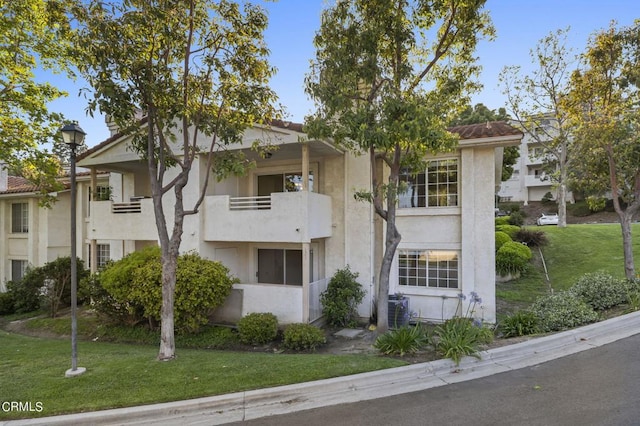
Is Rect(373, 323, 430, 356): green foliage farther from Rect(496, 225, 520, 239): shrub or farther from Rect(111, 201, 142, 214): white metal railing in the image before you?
Rect(496, 225, 520, 239): shrub

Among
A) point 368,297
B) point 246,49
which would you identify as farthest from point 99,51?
point 368,297

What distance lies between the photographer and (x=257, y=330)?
9.94m

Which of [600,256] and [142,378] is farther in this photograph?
[600,256]

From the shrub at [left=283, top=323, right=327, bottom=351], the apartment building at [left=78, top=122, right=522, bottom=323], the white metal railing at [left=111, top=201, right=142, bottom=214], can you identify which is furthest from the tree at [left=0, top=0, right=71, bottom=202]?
the shrub at [left=283, top=323, right=327, bottom=351]

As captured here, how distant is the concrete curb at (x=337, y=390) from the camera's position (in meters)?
4.94

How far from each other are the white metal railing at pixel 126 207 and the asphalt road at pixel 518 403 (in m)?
10.8

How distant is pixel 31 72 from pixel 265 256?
11.3m

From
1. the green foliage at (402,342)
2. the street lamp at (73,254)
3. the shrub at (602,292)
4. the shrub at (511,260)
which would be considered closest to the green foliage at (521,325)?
the shrub at (602,292)

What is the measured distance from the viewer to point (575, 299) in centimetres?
923

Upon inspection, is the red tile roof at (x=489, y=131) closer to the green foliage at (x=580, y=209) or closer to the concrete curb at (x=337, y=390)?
the concrete curb at (x=337, y=390)

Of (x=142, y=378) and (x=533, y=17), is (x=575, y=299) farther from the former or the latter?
(x=142, y=378)

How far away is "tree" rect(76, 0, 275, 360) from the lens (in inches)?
286

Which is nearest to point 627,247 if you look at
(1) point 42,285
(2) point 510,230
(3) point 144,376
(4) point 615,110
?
(4) point 615,110

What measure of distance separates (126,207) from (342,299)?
9.22m
